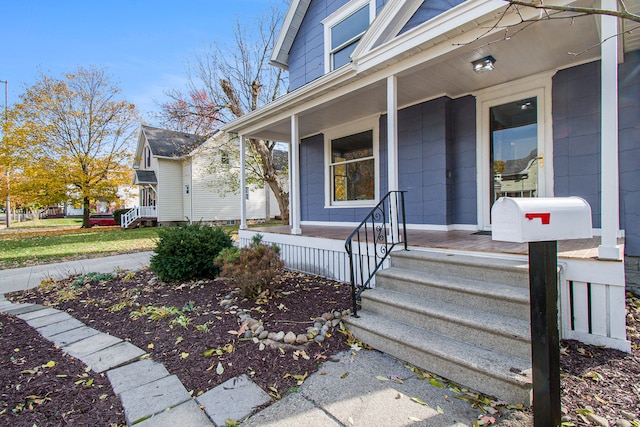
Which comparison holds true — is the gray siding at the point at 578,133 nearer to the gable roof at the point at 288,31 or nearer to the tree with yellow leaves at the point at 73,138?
the gable roof at the point at 288,31

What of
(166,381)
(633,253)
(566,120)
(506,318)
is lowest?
(166,381)

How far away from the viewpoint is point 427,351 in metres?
2.25

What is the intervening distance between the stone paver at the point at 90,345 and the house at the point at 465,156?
231cm

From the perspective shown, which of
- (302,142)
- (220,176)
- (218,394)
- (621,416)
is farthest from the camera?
(220,176)

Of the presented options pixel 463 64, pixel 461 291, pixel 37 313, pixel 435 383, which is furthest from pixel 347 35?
pixel 37 313

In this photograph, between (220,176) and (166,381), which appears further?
(220,176)

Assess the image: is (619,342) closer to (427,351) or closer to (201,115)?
(427,351)

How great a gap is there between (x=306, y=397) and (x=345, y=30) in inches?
258

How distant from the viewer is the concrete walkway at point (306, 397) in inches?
70.2

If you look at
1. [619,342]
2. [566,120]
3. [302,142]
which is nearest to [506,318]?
[619,342]

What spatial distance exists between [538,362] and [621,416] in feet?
2.47

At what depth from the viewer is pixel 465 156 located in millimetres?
5035

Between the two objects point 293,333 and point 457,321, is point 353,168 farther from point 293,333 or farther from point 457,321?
point 457,321

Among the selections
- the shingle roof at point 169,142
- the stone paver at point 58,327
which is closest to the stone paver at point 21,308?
the stone paver at point 58,327
